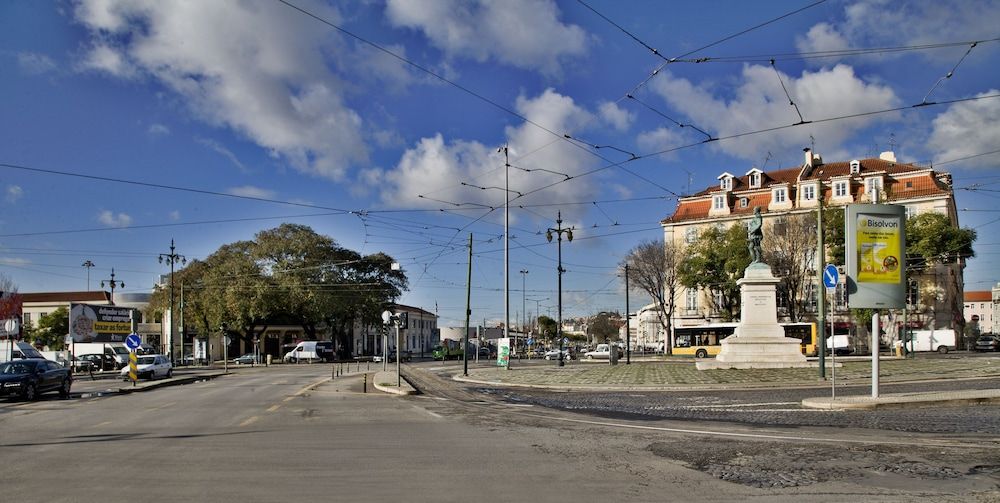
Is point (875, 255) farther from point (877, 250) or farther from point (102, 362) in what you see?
point (102, 362)

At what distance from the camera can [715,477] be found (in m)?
8.90

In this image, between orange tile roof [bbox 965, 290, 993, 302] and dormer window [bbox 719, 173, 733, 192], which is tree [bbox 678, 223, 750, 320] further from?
orange tile roof [bbox 965, 290, 993, 302]

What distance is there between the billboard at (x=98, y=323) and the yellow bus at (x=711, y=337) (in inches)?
1662

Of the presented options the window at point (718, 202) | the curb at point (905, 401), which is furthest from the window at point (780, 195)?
the curb at point (905, 401)

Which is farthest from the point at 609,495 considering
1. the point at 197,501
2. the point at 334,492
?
the point at 197,501

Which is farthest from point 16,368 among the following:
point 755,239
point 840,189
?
point 840,189

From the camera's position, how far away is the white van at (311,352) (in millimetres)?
76312

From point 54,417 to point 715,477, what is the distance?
55.1ft

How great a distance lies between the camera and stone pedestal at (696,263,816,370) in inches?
1331

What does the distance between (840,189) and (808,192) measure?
327 centimetres

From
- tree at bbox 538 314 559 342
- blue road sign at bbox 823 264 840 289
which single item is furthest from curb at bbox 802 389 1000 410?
tree at bbox 538 314 559 342

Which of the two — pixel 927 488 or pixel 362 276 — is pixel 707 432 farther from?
pixel 362 276

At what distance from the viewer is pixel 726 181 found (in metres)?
81.5

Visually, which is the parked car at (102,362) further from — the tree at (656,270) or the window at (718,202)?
the window at (718,202)
